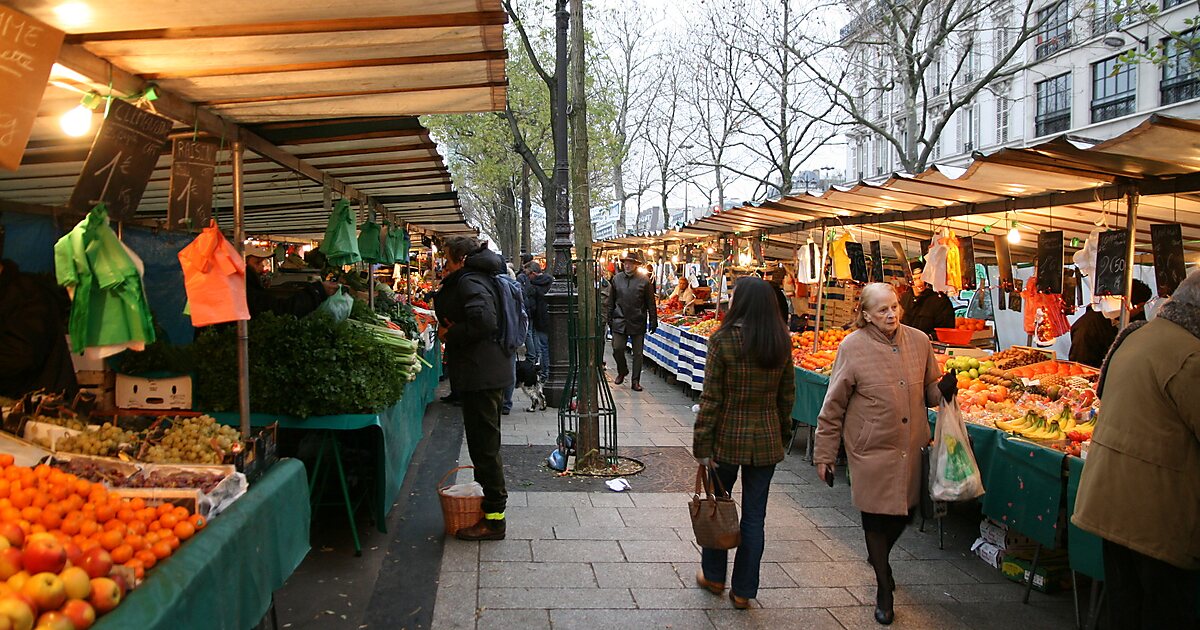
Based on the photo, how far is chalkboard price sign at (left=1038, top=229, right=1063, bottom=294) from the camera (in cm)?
647

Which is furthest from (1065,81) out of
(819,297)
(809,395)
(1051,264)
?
(1051,264)

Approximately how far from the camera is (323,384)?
532 cm

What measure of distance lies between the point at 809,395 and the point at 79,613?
24.3ft

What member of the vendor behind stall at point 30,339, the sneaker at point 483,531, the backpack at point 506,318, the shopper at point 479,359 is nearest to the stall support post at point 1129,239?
the backpack at point 506,318

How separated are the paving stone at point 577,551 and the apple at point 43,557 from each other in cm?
339

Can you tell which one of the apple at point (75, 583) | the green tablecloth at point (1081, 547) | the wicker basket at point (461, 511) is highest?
the apple at point (75, 583)

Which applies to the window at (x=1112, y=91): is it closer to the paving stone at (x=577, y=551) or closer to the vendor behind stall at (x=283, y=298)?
the paving stone at (x=577, y=551)

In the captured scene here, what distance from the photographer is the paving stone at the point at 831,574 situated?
5.29 meters

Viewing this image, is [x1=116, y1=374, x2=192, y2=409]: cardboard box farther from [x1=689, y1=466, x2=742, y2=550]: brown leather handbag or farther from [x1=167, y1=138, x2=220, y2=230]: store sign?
[x1=689, y1=466, x2=742, y2=550]: brown leather handbag

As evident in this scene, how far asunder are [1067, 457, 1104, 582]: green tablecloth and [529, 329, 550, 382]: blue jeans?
28.4 ft

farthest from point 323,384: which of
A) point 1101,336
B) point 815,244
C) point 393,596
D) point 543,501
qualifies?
point 1101,336

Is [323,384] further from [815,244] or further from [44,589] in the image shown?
[815,244]

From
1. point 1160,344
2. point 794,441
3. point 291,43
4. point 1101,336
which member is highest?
point 291,43

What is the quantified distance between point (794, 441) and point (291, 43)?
7.79m
